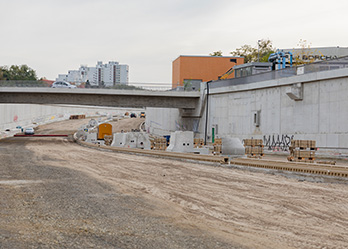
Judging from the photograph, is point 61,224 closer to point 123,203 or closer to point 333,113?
point 123,203

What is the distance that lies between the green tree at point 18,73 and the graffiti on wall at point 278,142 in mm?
137752

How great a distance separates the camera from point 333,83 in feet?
110

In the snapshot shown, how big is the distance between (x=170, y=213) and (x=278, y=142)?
1220 inches

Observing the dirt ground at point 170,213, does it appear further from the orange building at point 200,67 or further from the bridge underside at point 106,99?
the orange building at point 200,67

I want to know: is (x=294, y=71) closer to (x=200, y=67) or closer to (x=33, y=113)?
(x=200, y=67)

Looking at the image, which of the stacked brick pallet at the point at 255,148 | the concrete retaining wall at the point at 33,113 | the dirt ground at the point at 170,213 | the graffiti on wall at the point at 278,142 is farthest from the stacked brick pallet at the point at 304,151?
the concrete retaining wall at the point at 33,113

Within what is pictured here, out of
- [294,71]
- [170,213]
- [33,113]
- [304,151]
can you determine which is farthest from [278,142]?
[33,113]

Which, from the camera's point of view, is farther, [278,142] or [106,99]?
[106,99]

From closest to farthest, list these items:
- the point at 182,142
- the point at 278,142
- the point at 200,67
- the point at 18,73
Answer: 1. the point at 182,142
2. the point at 278,142
3. the point at 200,67
4. the point at 18,73

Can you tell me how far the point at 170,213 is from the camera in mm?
9766

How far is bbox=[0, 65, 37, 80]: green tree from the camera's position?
536 ft

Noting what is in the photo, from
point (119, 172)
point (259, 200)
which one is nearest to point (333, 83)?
point (119, 172)

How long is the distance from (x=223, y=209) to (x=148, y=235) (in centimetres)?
321

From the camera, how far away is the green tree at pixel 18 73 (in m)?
163
